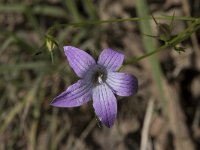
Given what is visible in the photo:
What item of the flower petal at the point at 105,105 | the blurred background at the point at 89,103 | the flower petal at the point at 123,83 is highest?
the flower petal at the point at 123,83

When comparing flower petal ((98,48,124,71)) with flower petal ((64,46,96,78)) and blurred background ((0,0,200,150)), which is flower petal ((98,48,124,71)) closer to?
flower petal ((64,46,96,78))

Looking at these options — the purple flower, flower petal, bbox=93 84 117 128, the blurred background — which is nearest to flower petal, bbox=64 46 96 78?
the purple flower

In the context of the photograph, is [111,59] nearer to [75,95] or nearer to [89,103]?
[75,95]

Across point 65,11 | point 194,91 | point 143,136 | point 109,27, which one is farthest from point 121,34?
point 143,136

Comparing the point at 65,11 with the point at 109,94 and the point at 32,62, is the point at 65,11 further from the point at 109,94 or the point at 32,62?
the point at 109,94

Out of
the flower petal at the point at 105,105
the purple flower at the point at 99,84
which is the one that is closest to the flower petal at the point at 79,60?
the purple flower at the point at 99,84

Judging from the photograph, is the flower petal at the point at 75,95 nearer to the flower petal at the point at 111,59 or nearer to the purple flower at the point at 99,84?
the purple flower at the point at 99,84

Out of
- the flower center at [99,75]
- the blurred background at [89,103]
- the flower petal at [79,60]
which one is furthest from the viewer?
the blurred background at [89,103]
